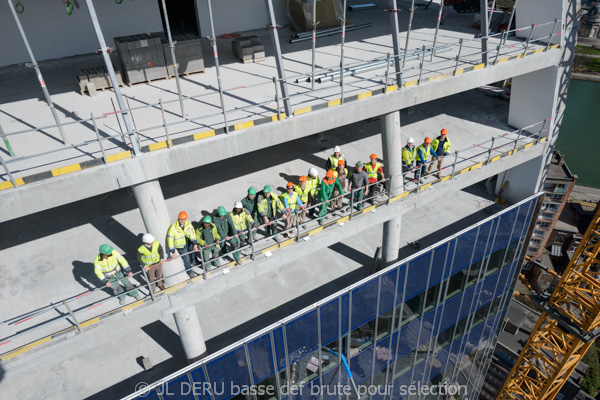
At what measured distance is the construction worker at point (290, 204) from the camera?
10.6 metres

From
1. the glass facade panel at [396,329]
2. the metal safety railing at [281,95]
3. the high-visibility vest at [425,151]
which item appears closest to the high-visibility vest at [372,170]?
the high-visibility vest at [425,151]

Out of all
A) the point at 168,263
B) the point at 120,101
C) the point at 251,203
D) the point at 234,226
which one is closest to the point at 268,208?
the point at 251,203

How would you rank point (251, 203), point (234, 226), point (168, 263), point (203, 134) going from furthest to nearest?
1. point (251, 203)
2. point (234, 226)
3. point (168, 263)
4. point (203, 134)

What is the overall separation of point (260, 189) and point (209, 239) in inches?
167

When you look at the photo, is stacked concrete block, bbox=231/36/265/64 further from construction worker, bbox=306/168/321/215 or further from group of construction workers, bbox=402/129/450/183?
group of construction workers, bbox=402/129/450/183

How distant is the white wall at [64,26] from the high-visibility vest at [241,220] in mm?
9000

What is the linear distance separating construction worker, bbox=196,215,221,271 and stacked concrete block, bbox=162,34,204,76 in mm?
5496

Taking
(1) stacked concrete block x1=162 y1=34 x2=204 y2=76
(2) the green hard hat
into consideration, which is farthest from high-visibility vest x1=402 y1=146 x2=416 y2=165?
(2) the green hard hat

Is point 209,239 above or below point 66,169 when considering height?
below

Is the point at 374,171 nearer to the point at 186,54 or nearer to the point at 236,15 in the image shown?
the point at 186,54

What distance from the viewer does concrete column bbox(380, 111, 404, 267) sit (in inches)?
470

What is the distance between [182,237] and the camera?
943 centimetres

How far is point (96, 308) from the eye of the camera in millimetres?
9023

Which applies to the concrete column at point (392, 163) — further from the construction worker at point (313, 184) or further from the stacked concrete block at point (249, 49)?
the stacked concrete block at point (249, 49)
